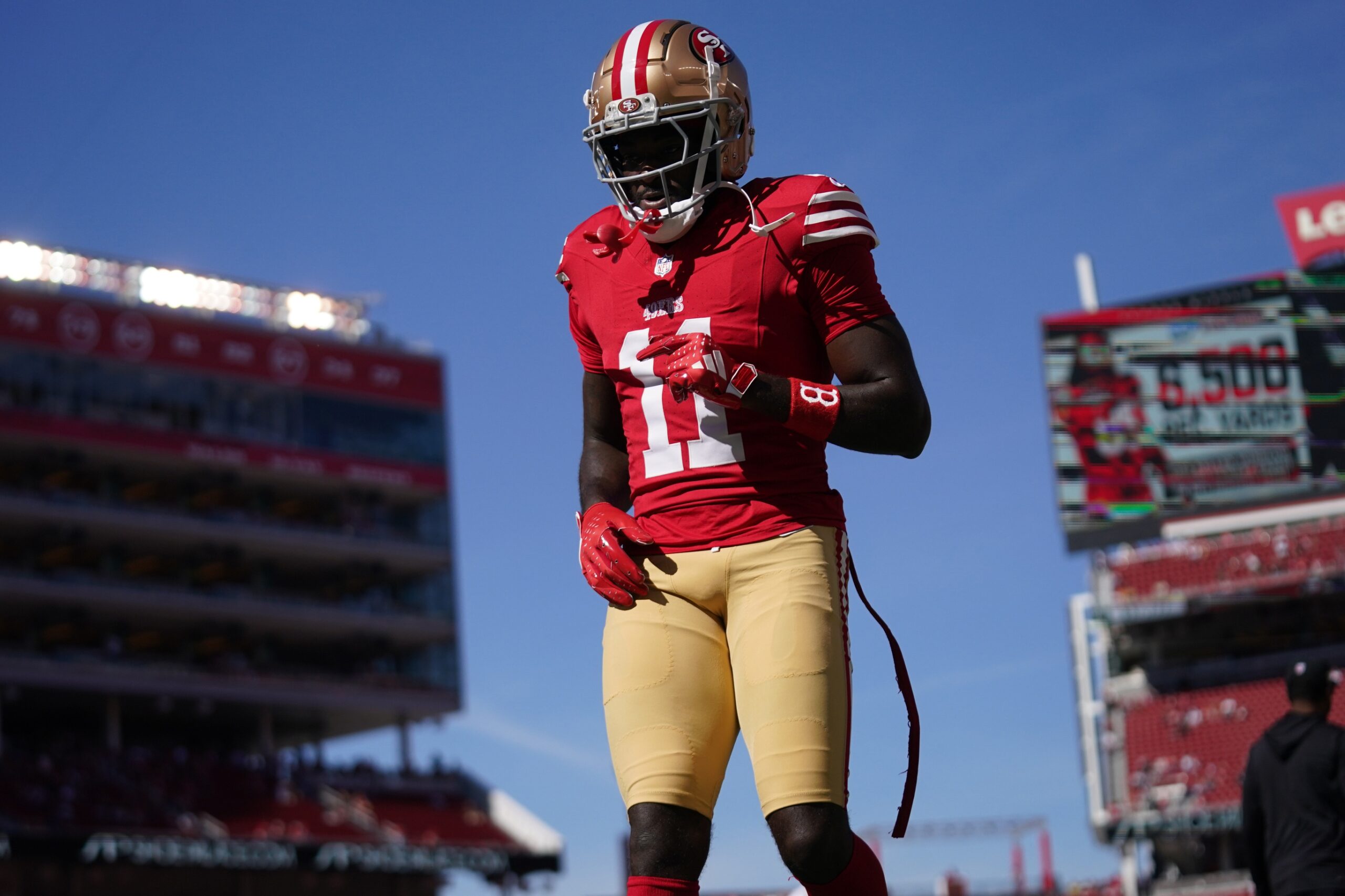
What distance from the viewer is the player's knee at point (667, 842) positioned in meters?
3.78

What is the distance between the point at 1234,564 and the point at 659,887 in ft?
115

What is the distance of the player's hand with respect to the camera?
4.00m

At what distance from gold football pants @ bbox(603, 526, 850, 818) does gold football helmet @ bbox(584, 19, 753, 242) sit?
2.63 feet

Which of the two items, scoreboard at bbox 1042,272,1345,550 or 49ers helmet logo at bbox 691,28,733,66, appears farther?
scoreboard at bbox 1042,272,1345,550

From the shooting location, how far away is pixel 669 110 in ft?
13.3

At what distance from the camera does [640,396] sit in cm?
414

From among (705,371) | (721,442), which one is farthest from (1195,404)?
(705,371)

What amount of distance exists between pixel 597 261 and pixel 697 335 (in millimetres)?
591

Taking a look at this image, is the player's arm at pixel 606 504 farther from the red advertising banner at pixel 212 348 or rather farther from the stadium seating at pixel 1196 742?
the red advertising banner at pixel 212 348

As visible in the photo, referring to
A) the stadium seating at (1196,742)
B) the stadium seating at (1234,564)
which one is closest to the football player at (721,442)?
the stadium seating at (1196,742)

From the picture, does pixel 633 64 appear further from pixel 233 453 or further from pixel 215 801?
pixel 233 453

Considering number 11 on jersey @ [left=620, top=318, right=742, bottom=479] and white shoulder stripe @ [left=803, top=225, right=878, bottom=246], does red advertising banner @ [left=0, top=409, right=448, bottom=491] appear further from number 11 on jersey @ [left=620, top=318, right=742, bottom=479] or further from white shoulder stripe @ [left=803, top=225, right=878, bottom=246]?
white shoulder stripe @ [left=803, top=225, right=878, bottom=246]

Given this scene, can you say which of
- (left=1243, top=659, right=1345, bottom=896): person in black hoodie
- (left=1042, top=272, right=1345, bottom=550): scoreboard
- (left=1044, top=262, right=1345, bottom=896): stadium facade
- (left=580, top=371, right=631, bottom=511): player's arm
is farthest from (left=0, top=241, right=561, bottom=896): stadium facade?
(left=580, top=371, right=631, bottom=511): player's arm

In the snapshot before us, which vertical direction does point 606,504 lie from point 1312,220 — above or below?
below
